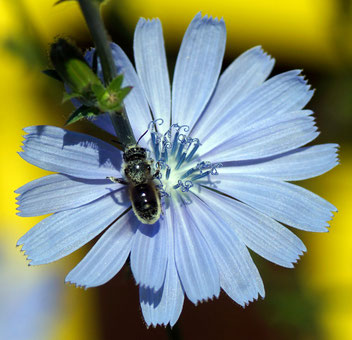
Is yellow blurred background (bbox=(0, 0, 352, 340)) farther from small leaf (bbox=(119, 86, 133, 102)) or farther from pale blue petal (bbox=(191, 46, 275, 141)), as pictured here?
small leaf (bbox=(119, 86, 133, 102))

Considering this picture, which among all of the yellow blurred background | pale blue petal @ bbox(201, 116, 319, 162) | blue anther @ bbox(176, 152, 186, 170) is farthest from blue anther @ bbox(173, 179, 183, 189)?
the yellow blurred background

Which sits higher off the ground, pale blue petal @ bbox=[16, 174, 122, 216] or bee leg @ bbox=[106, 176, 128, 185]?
pale blue petal @ bbox=[16, 174, 122, 216]

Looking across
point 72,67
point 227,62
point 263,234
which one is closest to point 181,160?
point 263,234

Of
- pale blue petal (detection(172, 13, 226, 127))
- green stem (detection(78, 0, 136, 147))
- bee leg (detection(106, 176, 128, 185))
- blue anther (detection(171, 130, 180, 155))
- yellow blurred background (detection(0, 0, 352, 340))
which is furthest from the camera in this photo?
yellow blurred background (detection(0, 0, 352, 340))

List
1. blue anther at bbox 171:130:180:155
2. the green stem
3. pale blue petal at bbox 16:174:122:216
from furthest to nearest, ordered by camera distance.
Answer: blue anther at bbox 171:130:180:155 < pale blue petal at bbox 16:174:122:216 < the green stem

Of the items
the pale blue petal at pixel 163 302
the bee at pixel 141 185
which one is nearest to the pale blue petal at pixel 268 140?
the bee at pixel 141 185

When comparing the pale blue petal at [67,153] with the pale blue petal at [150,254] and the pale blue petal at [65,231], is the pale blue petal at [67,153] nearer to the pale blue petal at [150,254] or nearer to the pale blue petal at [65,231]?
the pale blue petal at [65,231]

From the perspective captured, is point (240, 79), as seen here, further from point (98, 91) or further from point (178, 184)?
point (98, 91)
